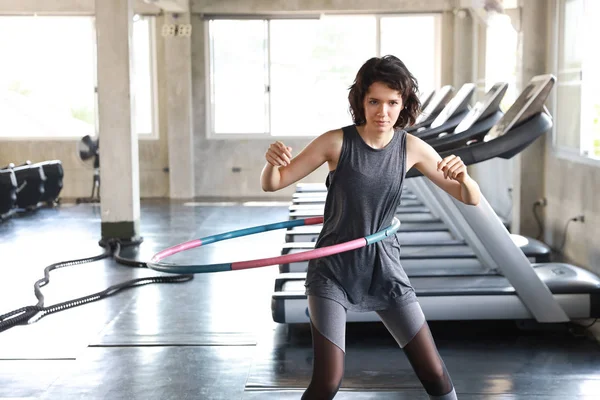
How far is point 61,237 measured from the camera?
25.3 feet

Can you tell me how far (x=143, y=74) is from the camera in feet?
36.9

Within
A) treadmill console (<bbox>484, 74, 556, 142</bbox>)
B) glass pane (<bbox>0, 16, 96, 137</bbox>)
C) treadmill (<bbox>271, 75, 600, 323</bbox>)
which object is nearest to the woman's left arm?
treadmill (<bbox>271, 75, 600, 323</bbox>)

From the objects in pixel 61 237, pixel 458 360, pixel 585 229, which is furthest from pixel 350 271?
Result: pixel 61 237

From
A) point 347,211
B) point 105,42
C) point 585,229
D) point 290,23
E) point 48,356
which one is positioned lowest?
point 48,356

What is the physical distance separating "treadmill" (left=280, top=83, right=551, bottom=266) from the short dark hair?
1.95 metres

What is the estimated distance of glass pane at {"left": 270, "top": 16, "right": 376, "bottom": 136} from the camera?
11.2 metres

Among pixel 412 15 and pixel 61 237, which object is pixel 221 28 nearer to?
pixel 412 15

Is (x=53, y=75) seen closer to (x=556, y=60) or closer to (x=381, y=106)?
(x=556, y=60)

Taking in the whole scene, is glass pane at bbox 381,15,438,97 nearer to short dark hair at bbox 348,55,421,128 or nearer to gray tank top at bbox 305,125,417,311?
short dark hair at bbox 348,55,421,128

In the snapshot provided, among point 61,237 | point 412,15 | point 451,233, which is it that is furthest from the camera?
point 412,15

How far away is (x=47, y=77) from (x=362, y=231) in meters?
9.81

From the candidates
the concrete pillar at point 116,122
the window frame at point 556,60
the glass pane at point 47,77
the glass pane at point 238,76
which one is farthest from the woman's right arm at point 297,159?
the glass pane at point 47,77

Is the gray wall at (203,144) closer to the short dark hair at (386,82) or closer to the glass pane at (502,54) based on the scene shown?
the glass pane at (502,54)

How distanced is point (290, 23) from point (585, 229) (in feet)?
21.4
